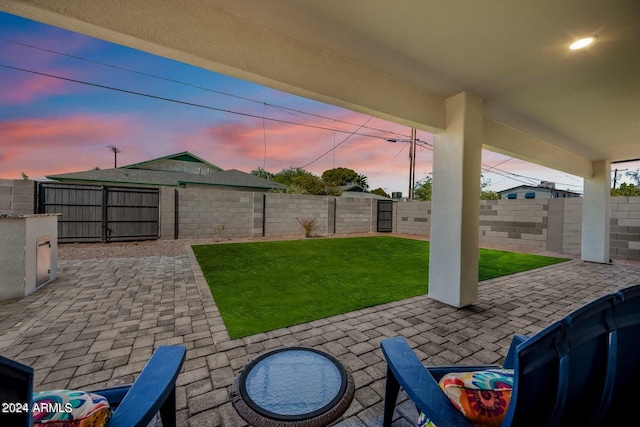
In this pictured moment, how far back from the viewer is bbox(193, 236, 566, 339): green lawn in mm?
2912

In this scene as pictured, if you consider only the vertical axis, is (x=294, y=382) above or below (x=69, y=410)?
below

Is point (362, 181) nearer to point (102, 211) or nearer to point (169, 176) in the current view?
point (169, 176)

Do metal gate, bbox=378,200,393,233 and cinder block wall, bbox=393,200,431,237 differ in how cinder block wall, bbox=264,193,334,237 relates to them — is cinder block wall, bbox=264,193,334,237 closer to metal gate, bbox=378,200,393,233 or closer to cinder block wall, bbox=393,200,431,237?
metal gate, bbox=378,200,393,233

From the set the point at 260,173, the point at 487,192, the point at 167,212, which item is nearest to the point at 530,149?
the point at 167,212

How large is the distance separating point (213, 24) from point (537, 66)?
301 centimetres

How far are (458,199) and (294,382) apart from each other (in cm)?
275

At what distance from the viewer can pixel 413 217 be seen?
39.5 feet

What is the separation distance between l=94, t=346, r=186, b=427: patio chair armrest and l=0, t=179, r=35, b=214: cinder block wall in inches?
332

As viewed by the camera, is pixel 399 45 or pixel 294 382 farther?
pixel 399 45

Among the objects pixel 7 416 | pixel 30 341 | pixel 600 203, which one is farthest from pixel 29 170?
pixel 600 203

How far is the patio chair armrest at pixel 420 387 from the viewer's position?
785mm

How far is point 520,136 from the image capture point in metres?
4.29

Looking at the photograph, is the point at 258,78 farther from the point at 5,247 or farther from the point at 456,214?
the point at 5,247

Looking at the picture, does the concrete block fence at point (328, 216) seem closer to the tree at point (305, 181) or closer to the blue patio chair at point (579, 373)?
the blue patio chair at point (579, 373)
